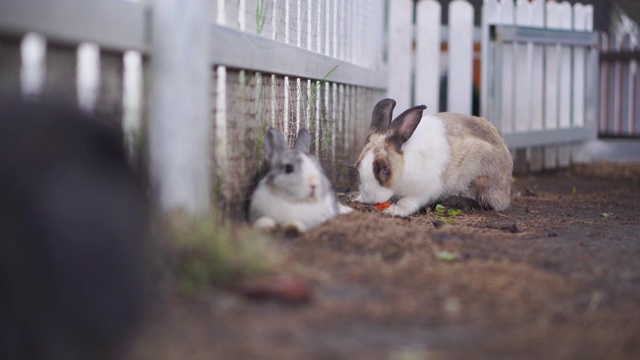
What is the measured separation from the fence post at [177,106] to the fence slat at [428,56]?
5.35m

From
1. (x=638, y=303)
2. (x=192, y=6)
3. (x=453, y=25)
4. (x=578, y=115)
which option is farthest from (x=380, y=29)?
(x=638, y=303)

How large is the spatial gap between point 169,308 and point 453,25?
21.5ft

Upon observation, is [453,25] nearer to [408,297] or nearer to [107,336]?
[408,297]

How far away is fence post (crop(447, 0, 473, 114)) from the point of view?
8461 millimetres

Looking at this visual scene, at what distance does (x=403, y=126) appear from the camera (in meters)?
5.22

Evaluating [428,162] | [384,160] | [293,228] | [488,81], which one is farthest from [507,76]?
[293,228]

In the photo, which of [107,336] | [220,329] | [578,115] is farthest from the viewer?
[578,115]

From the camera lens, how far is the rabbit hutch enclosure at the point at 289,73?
115 inches

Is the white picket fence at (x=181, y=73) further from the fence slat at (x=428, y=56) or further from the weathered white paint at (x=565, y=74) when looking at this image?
the weathered white paint at (x=565, y=74)

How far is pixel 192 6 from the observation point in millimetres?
3232

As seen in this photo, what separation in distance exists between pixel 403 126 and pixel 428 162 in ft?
1.03

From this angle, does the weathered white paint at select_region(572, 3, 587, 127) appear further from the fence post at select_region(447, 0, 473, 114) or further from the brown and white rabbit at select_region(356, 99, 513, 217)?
the brown and white rabbit at select_region(356, 99, 513, 217)

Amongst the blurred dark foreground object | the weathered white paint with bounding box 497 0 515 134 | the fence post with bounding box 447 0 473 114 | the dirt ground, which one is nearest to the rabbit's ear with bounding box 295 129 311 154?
the dirt ground

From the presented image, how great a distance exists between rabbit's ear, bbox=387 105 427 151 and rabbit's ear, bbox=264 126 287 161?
1.27 m
